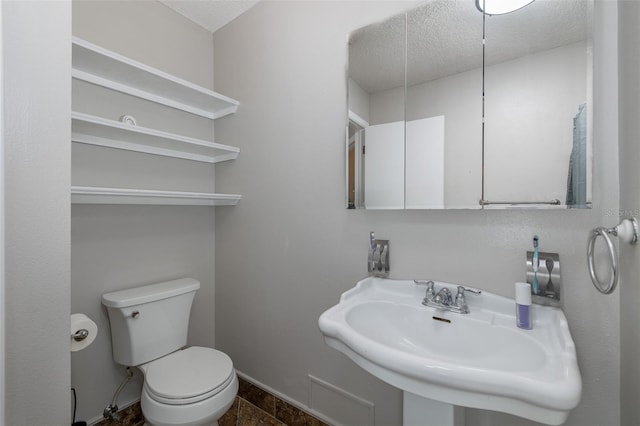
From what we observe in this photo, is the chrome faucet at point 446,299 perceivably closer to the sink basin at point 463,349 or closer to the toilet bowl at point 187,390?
the sink basin at point 463,349

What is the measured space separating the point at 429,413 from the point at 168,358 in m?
1.29

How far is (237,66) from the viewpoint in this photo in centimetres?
191

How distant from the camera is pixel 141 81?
5.24 feet

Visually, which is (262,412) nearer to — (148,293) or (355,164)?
(148,293)

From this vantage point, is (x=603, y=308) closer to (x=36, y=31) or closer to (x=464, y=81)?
(x=464, y=81)

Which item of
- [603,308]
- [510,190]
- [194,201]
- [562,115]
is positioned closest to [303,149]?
[194,201]

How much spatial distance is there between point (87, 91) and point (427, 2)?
1.66 metres

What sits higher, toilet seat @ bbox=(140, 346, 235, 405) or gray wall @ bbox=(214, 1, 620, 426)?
gray wall @ bbox=(214, 1, 620, 426)

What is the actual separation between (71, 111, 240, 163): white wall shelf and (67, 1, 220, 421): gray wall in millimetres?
48

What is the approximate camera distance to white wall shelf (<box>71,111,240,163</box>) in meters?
1.37

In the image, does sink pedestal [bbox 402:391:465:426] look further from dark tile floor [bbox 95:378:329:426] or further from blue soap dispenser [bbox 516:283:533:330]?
dark tile floor [bbox 95:378:329:426]

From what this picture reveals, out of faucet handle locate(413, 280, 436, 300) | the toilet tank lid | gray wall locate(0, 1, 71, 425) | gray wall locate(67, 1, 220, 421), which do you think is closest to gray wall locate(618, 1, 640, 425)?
faucet handle locate(413, 280, 436, 300)

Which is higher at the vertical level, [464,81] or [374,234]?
[464,81]

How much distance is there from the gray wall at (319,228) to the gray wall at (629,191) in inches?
1.9
